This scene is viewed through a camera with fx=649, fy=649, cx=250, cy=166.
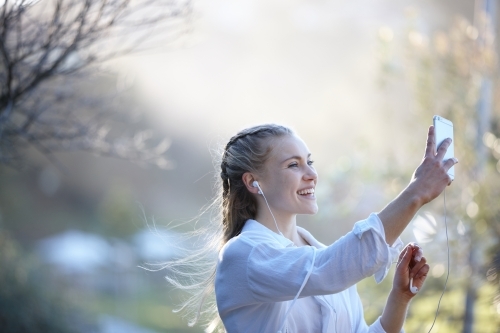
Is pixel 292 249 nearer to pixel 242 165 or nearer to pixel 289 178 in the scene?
pixel 289 178

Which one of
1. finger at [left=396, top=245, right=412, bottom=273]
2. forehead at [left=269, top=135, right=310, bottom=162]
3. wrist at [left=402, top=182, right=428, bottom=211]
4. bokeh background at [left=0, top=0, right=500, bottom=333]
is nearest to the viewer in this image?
wrist at [left=402, top=182, right=428, bottom=211]

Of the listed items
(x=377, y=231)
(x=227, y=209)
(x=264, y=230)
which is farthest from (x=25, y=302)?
(x=377, y=231)

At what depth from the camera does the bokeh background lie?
4676mm

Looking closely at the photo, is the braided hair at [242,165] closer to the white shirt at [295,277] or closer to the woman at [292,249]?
the woman at [292,249]

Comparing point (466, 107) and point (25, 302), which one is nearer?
point (466, 107)

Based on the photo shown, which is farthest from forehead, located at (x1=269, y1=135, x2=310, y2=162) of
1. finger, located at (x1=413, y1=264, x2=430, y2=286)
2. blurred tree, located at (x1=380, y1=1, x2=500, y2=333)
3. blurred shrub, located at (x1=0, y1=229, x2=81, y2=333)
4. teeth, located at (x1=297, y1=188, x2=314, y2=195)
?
blurred shrub, located at (x1=0, y1=229, x2=81, y2=333)

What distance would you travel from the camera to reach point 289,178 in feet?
6.22

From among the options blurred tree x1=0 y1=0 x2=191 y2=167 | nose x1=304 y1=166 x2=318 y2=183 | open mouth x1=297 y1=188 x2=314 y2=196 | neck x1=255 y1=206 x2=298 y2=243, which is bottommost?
neck x1=255 y1=206 x2=298 y2=243

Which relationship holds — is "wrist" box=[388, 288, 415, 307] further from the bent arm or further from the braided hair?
the braided hair

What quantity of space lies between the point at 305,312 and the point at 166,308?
1759 centimetres

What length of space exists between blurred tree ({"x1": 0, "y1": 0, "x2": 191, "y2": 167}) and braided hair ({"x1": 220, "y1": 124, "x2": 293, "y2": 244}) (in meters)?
0.92

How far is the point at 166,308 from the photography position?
61.8 feet

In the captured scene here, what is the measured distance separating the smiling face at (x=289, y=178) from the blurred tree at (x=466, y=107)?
2.83 meters

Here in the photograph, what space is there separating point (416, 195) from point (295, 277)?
0.34 meters
